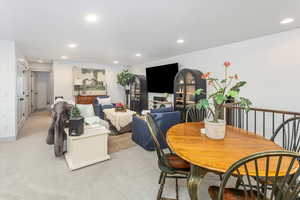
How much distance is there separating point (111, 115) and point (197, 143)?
3125 millimetres

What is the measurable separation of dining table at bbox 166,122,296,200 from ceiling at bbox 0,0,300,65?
5.55 feet

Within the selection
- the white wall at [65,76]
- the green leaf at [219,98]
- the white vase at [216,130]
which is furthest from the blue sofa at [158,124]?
the white wall at [65,76]

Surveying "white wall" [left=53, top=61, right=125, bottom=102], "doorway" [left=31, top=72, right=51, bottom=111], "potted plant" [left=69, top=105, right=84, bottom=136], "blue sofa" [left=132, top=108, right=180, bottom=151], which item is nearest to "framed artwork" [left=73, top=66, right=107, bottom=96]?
"white wall" [left=53, top=61, right=125, bottom=102]

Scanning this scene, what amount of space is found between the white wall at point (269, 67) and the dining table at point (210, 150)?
78.6 inches

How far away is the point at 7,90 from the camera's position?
3.38 metres

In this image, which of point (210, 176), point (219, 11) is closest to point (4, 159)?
point (210, 176)

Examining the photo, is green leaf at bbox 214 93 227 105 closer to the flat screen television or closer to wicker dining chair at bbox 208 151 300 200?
wicker dining chair at bbox 208 151 300 200

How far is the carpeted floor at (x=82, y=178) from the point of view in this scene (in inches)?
68.5

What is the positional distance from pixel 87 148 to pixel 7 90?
277 cm

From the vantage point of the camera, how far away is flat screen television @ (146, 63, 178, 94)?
5022mm

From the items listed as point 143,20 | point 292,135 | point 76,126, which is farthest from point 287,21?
point 76,126

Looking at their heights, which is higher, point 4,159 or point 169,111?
point 169,111

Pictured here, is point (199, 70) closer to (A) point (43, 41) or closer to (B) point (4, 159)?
(A) point (43, 41)

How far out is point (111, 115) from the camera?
408 cm
